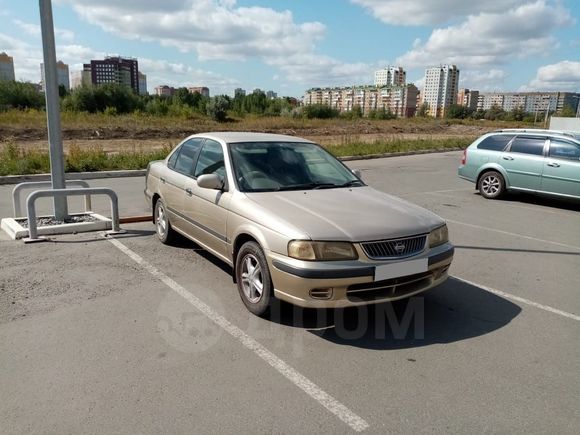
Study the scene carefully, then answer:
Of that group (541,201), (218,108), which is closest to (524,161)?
(541,201)

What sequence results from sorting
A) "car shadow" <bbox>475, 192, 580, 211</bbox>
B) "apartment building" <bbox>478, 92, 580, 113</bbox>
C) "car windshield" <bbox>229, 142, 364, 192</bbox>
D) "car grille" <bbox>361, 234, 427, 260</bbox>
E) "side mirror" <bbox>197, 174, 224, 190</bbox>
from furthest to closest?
"apartment building" <bbox>478, 92, 580, 113</bbox> < "car shadow" <bbox>475, 192, 580, 211</bbox> < "car windshield" <bbox>229, 142, 364, 192</bbox> < "side mirror" <bbox>197, 174, 224, 190</bbox> < "car grille" <bbox>361, 234, 427, 260</bbox>

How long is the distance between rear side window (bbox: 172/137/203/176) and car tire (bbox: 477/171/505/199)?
8.16 meters

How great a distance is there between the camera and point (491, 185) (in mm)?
11422

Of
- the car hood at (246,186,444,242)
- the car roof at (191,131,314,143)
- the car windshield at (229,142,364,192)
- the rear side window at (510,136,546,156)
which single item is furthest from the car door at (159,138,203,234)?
the rear side window at (510,136,546,156)

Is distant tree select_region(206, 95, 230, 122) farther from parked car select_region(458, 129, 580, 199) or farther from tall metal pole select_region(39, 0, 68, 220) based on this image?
tall metal pole select_region(39, 0, 68, 220)

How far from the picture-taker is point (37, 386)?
3121 millimetres

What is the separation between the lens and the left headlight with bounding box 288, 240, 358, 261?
147 inches

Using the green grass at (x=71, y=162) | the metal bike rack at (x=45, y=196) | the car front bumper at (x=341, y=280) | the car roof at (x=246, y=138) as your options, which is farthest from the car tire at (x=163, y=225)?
the green grass at (x=71, y=162)

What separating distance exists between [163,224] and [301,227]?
3.25 metres

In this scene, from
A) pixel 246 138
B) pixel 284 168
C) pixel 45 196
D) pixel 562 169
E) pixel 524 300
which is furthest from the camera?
pixel 562 169

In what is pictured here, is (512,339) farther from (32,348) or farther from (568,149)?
(568,149)

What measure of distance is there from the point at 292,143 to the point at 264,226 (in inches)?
72.8

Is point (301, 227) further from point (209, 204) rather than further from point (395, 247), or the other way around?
point (209, 204)

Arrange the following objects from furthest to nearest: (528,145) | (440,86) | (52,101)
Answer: (440,86)
(528,145)
(52,101)
